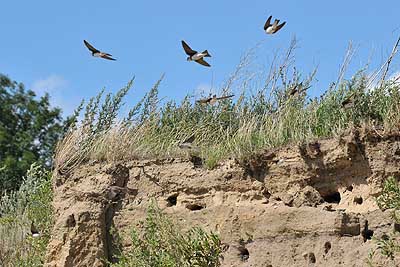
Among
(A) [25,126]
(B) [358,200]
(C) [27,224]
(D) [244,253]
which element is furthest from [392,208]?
(A) [25,126]

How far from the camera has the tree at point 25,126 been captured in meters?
22.4

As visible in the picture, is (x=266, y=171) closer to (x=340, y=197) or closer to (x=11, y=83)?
(x=340, y=197)

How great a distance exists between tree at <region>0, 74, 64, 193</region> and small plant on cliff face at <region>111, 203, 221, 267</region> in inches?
524

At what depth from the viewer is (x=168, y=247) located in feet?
27.2

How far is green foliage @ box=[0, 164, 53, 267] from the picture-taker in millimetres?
9742

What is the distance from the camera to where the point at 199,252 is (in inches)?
325

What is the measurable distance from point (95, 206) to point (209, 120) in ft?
5.69

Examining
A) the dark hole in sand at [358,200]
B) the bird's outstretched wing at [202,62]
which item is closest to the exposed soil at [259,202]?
the dark hole in sand at [358,200]

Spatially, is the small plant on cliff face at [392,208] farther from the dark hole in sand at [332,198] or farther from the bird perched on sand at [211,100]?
the bird perched on sand at [211,100]

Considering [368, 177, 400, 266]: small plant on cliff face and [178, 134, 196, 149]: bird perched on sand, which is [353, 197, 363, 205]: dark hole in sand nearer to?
[368, 177, 400, 266]: small plant on cliff face

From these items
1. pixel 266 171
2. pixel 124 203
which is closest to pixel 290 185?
pixel 266 171

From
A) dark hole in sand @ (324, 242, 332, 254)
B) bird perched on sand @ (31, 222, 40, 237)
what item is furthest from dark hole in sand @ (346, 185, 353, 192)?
bird perched on sand @ (31, 222, 40, 237)

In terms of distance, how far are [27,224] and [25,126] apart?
13471 millimetres

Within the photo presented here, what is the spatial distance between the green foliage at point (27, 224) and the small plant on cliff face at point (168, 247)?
1.54m
